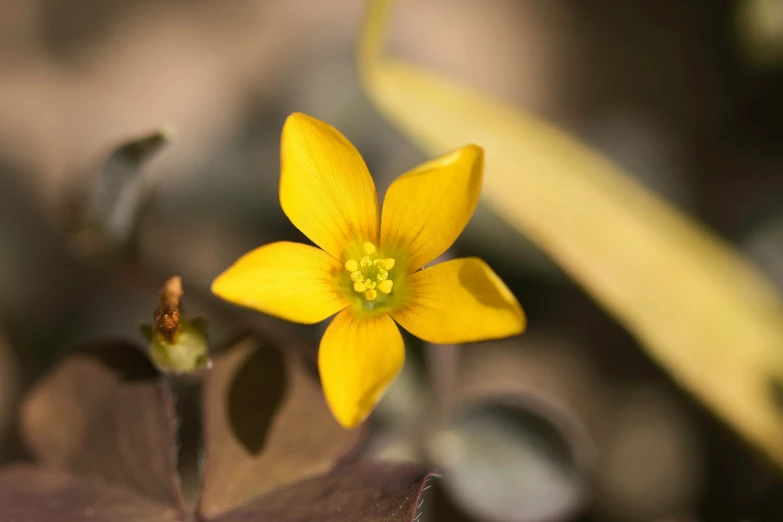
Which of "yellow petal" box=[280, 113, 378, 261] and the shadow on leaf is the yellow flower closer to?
"yellow petal" box=[280, 113, 378, 261]

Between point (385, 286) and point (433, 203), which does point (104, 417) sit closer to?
point (385, 286)

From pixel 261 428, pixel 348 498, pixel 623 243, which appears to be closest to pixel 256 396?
pixel 261 428

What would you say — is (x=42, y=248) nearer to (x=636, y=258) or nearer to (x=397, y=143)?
(x=397, y=143)

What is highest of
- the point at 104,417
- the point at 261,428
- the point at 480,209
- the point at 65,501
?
the point at 480,209

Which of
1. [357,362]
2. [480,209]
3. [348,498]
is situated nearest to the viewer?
[357,362]

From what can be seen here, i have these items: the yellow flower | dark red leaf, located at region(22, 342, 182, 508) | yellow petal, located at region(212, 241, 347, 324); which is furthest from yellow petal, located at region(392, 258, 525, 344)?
dark red leaf, located at region(22, 342, 182, 508)

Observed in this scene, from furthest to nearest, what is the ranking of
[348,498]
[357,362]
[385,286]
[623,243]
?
[623,243]
[385,286]
[348,498]
[357,362]
